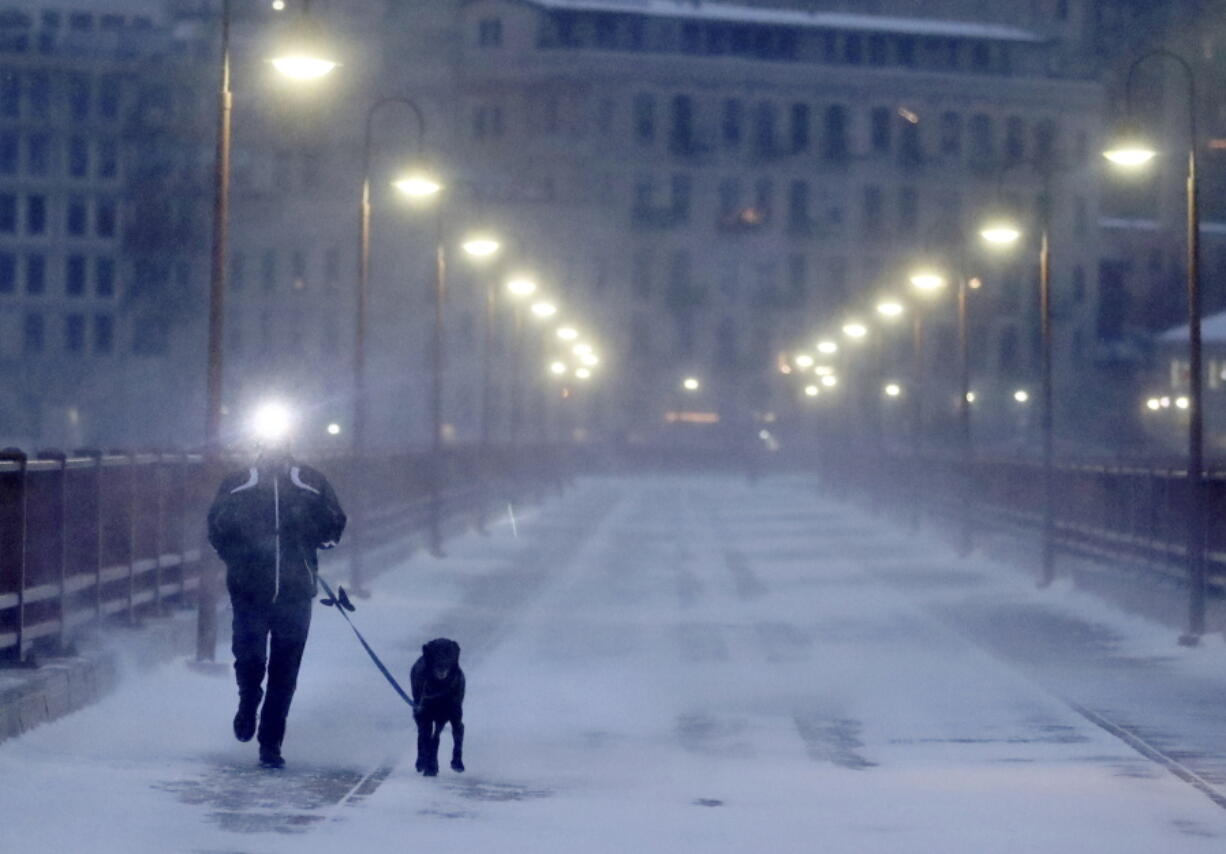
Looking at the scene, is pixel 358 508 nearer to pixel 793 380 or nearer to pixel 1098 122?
pixel 793 380

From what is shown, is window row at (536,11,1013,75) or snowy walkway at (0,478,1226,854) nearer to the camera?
snowy walkway at (0,478,1226,854)

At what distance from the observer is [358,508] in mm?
30797

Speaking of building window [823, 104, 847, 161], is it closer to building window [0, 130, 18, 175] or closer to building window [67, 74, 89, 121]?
building window [67, 74, 89, 121]

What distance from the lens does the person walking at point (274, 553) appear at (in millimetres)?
12906

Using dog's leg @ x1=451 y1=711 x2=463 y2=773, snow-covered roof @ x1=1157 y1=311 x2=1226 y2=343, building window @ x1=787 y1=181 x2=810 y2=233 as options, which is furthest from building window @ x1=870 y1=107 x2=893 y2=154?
dog's leg @ x1=451 y1=711 x2=463 y2=773

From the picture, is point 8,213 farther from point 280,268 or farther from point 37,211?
point 280,268

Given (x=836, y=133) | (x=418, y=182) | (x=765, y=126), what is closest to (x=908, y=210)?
(x=836, y=133)

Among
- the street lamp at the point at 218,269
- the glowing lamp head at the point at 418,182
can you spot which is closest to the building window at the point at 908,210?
the glowing lamp head at the point at 418,182

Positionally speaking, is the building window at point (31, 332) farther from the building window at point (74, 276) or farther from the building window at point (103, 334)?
the building window at point (103, 334)

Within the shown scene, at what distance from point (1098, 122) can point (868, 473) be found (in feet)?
226

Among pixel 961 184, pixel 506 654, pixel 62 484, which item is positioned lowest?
pixel 506 654

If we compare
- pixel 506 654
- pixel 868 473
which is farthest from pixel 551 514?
pixel 506 654

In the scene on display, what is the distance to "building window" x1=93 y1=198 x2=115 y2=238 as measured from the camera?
126812 mm

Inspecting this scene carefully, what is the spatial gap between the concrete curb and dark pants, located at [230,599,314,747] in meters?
1.30
